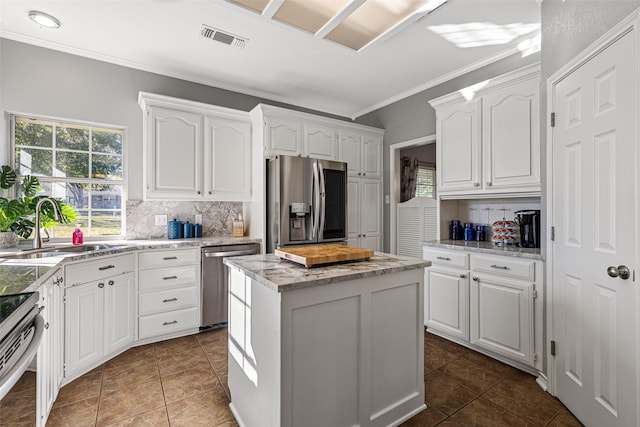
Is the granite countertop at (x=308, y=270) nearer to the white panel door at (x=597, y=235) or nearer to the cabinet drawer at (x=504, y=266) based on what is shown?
the white panel door at (x=597, y=235)

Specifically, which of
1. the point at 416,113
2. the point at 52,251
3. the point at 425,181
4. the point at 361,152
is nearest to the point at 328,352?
the point at 52,251

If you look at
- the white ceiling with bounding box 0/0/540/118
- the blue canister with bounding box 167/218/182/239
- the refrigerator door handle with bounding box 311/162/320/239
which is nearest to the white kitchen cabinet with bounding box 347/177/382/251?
the refrigerator door handle with bounding box 311/162/320/239

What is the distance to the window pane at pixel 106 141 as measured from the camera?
10.2 ft

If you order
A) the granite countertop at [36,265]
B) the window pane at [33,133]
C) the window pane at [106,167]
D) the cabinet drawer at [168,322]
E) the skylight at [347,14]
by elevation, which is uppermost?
the skylight at [347,14]

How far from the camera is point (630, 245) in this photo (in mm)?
1433

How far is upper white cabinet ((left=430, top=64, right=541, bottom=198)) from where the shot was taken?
2.44m

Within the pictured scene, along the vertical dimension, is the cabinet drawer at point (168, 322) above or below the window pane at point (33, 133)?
below

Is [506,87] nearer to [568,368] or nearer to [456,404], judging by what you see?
[568,368]

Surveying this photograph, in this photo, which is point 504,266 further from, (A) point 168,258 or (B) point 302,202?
(A) point 168,258

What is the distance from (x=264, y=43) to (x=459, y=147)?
211 centimetres

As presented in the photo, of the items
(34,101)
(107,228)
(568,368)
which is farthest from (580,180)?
(34,101)

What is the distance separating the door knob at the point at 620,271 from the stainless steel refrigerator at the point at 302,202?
245 centimetres

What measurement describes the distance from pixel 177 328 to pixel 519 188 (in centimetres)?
339

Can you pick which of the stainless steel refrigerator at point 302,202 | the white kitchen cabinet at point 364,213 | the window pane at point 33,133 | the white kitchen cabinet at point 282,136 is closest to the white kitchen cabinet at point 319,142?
the white kitchen cabinet at point 282,136
